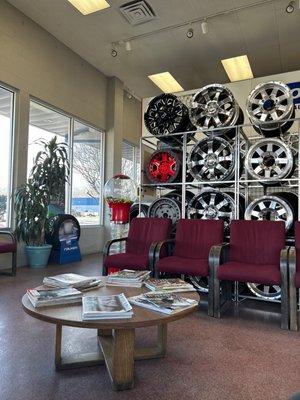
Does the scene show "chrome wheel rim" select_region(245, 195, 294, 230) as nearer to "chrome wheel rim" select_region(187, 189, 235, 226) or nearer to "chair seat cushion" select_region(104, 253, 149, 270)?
"chrome wheel rim" select_region(187, 189, 235, 226)

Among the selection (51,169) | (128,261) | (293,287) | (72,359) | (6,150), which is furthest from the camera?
(51,169)

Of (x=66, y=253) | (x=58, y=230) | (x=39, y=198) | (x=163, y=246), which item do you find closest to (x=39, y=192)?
(x=39, y=198)

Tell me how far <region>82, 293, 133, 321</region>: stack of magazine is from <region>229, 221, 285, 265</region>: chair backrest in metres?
1.95

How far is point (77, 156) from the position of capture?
712 centimetres

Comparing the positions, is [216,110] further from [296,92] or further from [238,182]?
[296,92]

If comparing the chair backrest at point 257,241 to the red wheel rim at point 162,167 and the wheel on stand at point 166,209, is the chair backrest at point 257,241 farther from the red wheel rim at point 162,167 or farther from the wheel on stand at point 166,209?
the red wheel rim at point 162,167

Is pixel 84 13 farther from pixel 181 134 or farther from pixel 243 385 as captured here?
pixel 243 385

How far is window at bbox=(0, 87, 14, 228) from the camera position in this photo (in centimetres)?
529

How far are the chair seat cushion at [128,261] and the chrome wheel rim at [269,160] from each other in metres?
1.68

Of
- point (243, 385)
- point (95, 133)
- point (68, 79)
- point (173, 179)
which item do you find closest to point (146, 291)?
point (243, 385)

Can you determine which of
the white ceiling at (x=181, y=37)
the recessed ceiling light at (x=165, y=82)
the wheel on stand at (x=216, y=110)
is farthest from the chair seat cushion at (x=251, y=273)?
the recessed ceiling light at (x=165, y=82)

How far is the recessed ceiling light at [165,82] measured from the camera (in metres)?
7.49

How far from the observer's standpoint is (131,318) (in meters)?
1.71

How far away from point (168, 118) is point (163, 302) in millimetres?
3233
